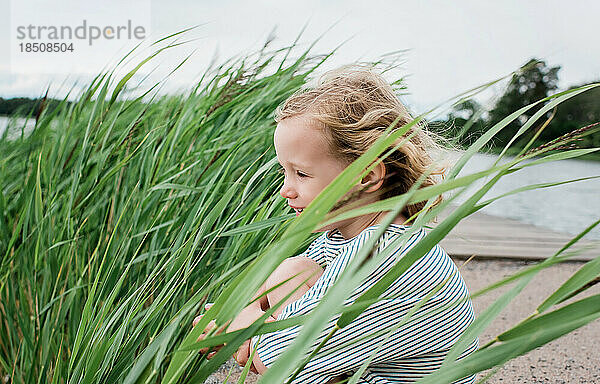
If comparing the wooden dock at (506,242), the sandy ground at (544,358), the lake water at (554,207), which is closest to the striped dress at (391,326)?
the sandy ground at (544,358)

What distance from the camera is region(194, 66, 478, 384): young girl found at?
84 centimetres

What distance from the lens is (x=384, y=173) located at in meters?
0.95

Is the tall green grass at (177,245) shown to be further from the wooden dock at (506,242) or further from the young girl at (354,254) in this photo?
the wooden dock at (506,242)

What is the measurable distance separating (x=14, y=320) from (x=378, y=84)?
0.93m

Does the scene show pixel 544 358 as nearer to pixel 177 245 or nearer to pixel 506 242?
pixel 177 245

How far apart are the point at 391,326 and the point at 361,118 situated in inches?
14.1

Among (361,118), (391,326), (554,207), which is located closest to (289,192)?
(361,118)

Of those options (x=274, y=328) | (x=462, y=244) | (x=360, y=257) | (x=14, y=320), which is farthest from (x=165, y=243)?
(x=462, y=244)

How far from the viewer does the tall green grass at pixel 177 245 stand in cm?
42

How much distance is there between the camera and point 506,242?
3430 millimetres

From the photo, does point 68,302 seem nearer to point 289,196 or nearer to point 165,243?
point 165,243

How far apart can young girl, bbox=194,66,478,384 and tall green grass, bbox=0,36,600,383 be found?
7 cm

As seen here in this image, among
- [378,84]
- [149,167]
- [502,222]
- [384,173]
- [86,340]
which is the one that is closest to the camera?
[86,340]

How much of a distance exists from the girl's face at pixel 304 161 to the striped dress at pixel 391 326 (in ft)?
0.42
